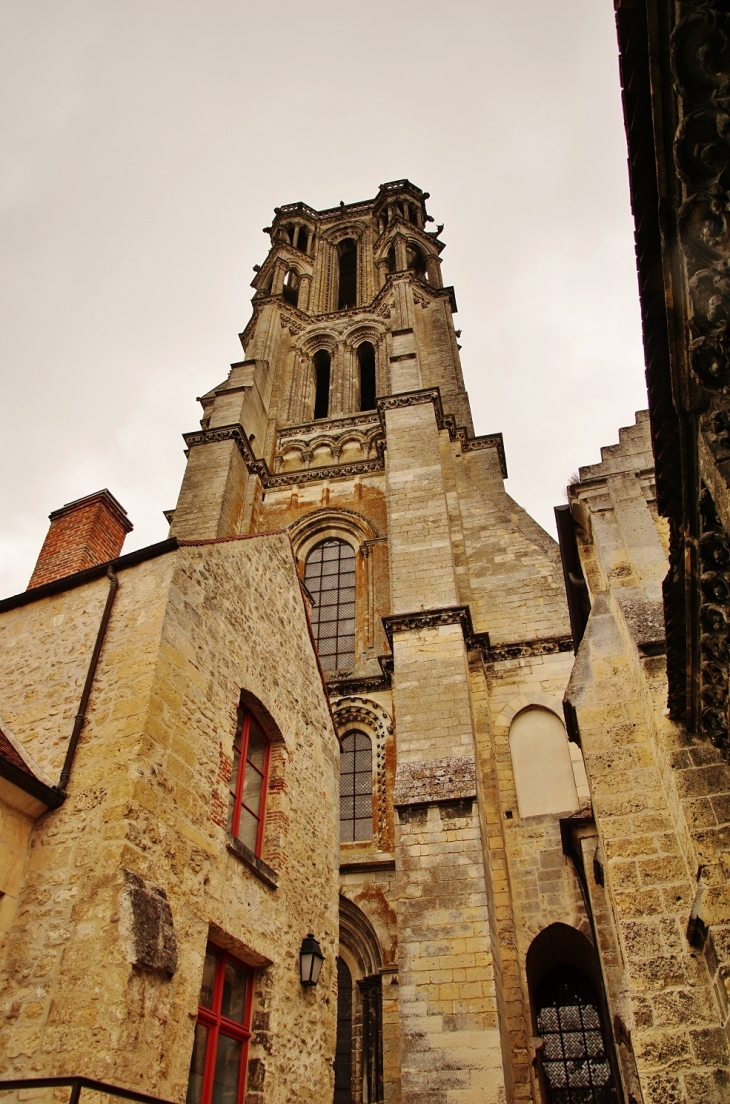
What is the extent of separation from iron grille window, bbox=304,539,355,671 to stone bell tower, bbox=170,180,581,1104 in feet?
0.14

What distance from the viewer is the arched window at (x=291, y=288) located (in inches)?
994

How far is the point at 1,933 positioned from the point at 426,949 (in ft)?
19.8

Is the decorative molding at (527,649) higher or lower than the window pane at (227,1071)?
higher

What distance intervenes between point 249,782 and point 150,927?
2.22 m

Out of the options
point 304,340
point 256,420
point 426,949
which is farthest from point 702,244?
point 304,340

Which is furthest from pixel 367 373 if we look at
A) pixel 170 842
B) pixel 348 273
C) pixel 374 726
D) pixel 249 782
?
pixel 170 842

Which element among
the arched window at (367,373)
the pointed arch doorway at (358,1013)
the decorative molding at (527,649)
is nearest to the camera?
the pointed arch doorway at (358,1013)

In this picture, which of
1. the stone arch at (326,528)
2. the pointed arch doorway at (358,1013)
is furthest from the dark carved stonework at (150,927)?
the stone arch at (326,528)

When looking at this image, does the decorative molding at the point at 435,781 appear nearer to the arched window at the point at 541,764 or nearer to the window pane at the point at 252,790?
the arched window at the point at 541,764

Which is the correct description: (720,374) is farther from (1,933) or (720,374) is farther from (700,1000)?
(1,933)

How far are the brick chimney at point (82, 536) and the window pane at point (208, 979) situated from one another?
3784mm

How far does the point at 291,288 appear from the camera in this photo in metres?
25.8

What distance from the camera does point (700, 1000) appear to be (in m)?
4.52

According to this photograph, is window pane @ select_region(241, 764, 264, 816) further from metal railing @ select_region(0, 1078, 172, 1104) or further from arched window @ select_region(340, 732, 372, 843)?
arched window @ select_region(340, 732, 372, 843)
